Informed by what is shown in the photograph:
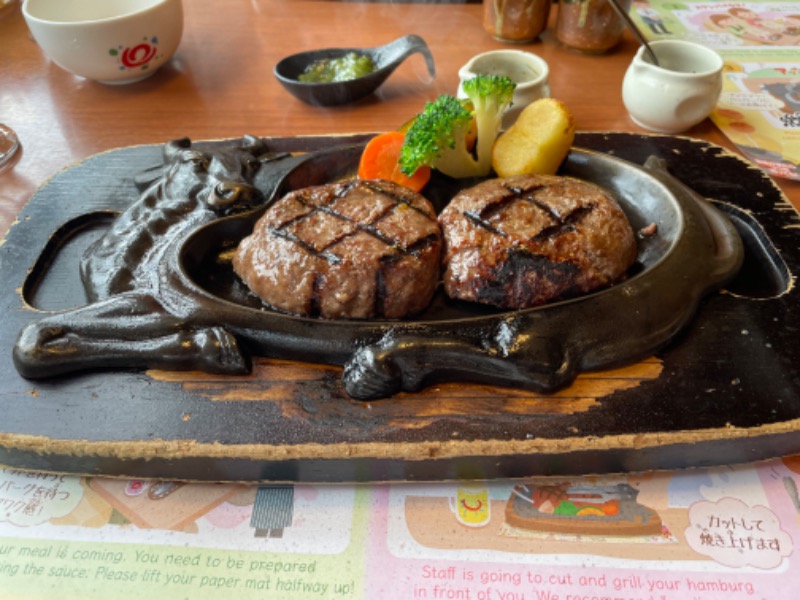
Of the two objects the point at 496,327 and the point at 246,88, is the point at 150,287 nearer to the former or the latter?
the point at 496,327

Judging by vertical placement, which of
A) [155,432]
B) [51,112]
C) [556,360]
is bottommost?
[51,112]

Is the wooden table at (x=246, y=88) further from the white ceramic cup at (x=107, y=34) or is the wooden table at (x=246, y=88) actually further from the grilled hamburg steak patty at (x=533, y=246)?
the grilled hamburg steak patty at (x=533, y=246)

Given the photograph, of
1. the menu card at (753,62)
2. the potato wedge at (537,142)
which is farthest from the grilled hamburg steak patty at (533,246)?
the menu card at (753,62)

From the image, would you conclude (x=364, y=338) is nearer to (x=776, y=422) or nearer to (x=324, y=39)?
(x=776, y=422)

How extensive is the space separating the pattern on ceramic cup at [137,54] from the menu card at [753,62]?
3568 mm

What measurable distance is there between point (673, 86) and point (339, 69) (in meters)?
2.11

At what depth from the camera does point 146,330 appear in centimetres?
195

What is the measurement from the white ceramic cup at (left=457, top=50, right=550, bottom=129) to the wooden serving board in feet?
5.43

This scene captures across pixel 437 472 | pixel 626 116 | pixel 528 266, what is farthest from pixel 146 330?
pixel 626 116

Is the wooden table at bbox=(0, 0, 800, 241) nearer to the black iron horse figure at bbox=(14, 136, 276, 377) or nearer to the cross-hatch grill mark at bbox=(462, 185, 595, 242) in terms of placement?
the black iron horse figure at bbox=(14, 136, 276, 377)

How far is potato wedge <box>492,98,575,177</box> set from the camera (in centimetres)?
240

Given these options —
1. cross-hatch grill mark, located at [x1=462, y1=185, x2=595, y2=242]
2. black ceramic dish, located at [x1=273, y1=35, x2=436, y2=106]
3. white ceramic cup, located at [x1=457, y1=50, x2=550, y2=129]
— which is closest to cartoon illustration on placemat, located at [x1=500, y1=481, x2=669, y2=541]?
cross-hatch grill mark, located at [x1=462, y1=185, x2=595, y2=242]

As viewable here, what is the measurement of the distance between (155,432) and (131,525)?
1.06 feet

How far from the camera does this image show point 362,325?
1.93m
